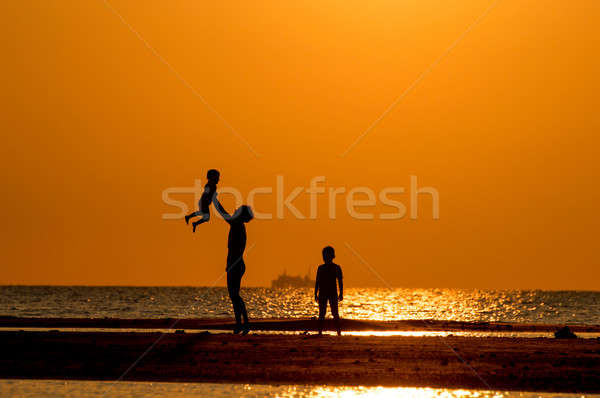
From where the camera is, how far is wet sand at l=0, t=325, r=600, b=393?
54.4ft

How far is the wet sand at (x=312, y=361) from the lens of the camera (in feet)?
54.4

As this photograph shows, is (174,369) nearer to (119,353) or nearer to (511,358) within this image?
(119,353)

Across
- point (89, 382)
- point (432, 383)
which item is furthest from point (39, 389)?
point (432, 383)

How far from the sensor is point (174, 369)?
17.6 meters

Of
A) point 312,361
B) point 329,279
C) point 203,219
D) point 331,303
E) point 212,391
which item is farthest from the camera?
point 331,303

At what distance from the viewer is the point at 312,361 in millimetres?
18609

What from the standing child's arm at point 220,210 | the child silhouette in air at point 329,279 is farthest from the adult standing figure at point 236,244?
the child silhouette in air at point 329,279

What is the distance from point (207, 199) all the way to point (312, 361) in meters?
5.03

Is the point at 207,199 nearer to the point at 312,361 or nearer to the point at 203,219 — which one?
the point at 203,219

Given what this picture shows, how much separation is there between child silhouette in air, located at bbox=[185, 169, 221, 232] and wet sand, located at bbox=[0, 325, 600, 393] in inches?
128

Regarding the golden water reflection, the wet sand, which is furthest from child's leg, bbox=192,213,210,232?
the golden water reflection

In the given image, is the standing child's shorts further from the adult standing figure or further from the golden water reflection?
the golden water reflection

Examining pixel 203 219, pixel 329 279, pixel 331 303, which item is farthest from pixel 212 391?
pixel 331 303

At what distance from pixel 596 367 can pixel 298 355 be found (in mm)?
6778
